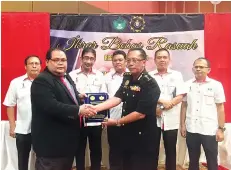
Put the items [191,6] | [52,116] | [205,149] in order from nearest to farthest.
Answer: [52,116] → [205,149] → [191,6]

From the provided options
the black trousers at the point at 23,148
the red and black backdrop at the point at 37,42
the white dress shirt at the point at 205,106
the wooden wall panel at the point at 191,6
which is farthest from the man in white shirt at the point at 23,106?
the wooden wall panel at the point at 191,6

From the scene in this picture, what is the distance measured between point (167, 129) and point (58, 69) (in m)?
1.65

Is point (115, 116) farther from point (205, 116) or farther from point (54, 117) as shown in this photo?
point (54, 117)

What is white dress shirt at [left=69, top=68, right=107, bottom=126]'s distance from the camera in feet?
10.9

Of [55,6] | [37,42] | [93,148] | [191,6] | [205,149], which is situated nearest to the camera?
[205,149]

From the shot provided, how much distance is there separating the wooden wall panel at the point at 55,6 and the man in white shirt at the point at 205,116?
6.67 feet

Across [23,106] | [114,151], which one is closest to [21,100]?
[23,106]

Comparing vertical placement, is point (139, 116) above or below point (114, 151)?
above

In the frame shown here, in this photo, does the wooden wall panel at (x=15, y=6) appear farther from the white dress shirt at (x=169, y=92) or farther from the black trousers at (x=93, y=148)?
the white dress shirt at (x=169, y=92)

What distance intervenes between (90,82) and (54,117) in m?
1.29

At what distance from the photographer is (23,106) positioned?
3.15m

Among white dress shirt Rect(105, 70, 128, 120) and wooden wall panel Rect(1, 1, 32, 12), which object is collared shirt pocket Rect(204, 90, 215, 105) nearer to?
white dress shirt Rect(105, 70, 128, 120)

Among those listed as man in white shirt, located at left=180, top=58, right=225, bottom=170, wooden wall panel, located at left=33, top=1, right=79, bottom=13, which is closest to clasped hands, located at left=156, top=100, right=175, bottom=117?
man in white shirt, located at left=180, top=58, right=225, bottom=170

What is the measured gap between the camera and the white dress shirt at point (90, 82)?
3.33m
